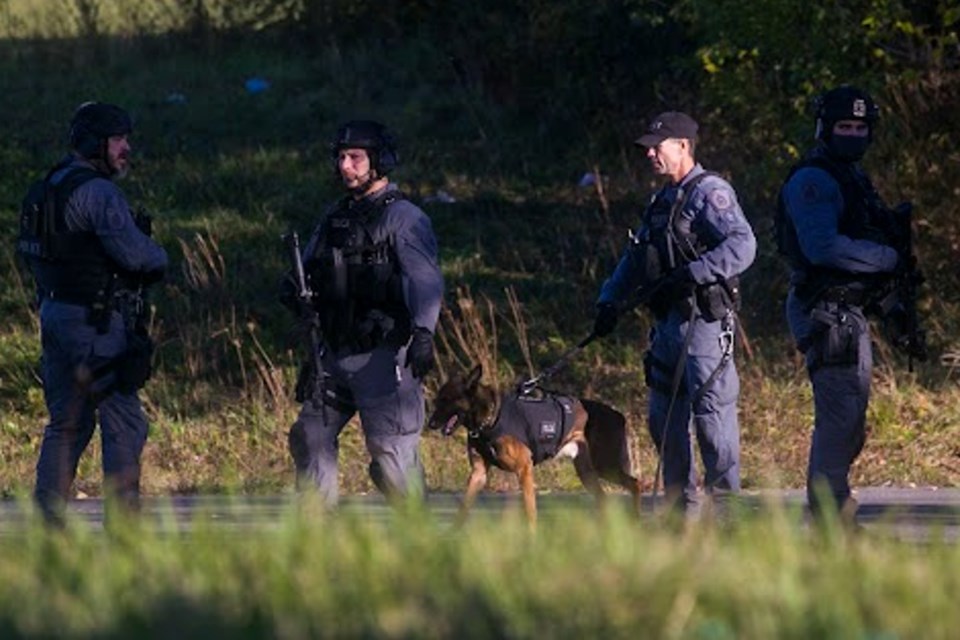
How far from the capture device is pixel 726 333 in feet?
33.3

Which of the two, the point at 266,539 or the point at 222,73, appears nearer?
the point at 266,539

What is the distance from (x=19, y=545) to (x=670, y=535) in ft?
6.28

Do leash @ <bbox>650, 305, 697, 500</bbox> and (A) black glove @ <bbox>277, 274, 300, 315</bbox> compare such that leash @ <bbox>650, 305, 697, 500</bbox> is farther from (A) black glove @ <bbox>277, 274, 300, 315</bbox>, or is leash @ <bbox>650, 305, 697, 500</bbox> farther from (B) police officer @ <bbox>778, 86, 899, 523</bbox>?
(A) black glove @ <bbox>277, 274, 300, 315</bbox>

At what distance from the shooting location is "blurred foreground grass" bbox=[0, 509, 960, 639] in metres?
5.59

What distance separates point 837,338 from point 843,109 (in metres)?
0.90

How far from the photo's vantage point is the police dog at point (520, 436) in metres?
11.0

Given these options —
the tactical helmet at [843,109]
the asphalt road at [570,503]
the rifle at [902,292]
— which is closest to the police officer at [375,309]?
the asphalt road at [570,503]

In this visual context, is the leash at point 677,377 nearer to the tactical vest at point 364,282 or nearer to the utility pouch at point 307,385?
the tactical vest at point 364,282

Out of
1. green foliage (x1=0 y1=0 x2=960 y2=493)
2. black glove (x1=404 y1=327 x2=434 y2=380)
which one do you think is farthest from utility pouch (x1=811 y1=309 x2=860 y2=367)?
green foliage (x1=0 y1=0 x2=960 y2=493)

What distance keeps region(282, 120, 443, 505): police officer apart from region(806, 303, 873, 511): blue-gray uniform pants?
158 cm

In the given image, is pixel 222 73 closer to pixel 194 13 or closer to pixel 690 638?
pixel 194 13

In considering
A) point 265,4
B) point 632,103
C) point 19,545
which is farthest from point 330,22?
point 19,545

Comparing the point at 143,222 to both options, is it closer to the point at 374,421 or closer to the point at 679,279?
the point at 374,421

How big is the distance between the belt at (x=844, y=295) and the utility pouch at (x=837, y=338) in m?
0.05
